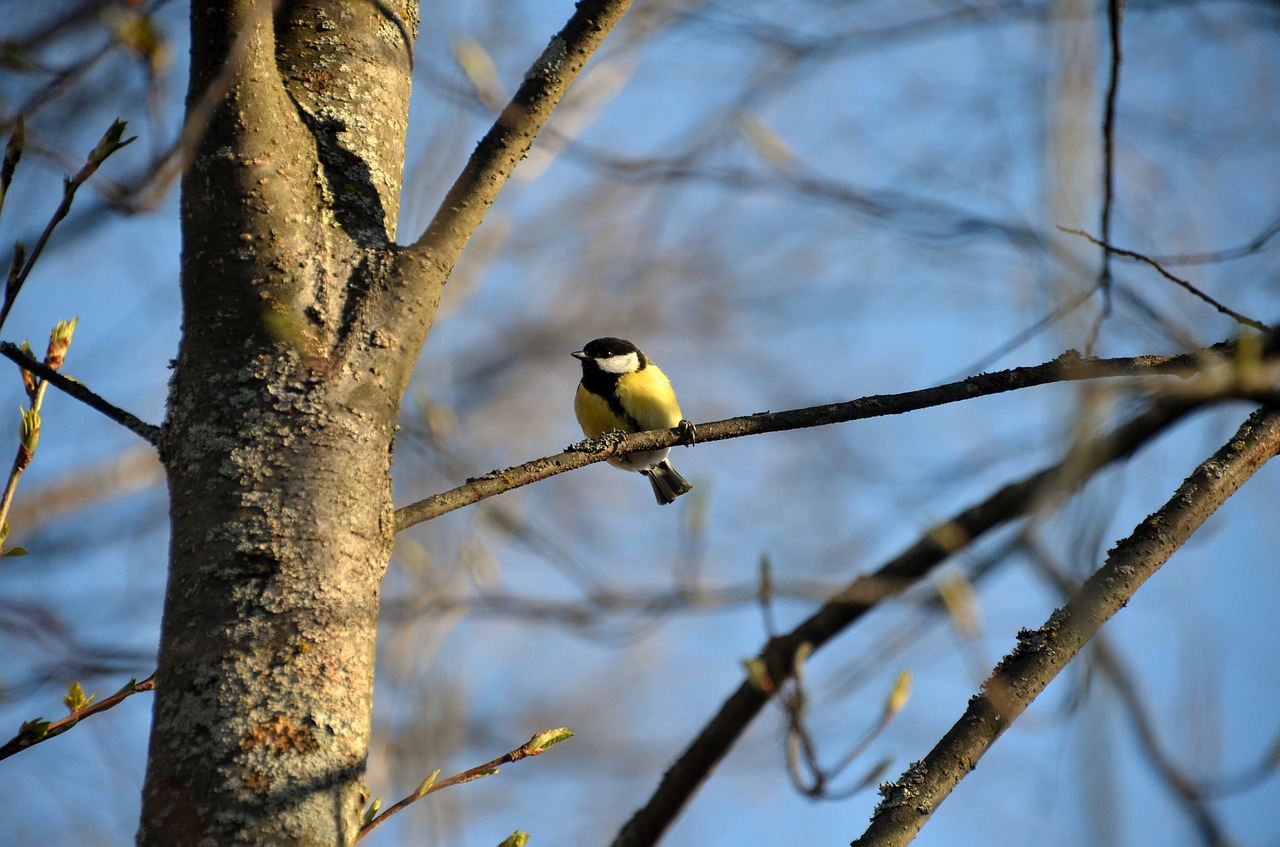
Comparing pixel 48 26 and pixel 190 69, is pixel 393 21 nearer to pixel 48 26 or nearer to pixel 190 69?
pixel 190 69

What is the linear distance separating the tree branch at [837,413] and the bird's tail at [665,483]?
10.5ft

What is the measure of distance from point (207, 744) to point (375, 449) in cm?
46

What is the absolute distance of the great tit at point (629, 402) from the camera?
4.57 metres

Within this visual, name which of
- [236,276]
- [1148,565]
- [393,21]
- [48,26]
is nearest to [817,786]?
[1148,565]

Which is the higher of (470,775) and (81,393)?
(81,393)

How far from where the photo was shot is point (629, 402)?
4.55 metres

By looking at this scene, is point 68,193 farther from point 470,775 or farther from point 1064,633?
point 1064,633

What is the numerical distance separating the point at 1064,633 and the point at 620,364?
3.44 metres

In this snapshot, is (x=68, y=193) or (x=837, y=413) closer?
(x=68, y=193)

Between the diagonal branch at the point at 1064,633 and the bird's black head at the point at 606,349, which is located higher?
the bird's black head at the point at 606,349

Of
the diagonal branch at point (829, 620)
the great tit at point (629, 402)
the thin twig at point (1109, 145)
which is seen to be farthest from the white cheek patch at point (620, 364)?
the thin twig at point (1109, 145)

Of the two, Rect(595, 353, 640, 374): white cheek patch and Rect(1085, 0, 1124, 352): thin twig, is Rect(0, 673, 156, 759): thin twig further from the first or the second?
Rect(595, 353, 640, 374): white cheek patch

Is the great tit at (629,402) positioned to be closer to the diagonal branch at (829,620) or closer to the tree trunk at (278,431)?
the diagonal branch at (829,620)

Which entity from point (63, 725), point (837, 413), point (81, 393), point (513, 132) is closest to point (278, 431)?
point (81, 393)
